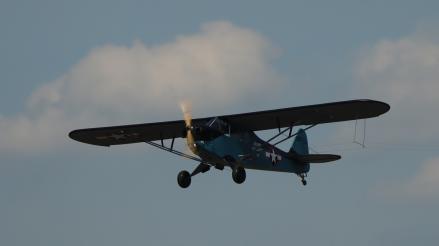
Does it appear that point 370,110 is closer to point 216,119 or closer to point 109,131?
point 216,119

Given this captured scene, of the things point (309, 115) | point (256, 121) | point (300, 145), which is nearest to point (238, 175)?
A: point (256, 121)

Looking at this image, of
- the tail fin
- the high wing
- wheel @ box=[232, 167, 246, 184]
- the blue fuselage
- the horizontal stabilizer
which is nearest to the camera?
the blue fuselage

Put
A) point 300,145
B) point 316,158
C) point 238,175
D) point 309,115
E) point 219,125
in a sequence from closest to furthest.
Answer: point 238,175, point 219,125, point 309,115, point 316,158, point 300,145

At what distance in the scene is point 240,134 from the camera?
33125mm

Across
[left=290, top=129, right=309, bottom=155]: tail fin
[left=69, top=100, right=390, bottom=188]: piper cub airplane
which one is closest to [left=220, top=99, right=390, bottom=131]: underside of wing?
[left=69, top=100, right=390, bottom=188]: piper cub airplane

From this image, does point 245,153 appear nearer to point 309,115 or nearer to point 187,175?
point 187,175

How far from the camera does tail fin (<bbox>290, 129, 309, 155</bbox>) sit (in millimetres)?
37531

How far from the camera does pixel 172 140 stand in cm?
3522

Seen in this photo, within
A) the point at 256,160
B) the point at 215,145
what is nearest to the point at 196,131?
Answer: the point at 215,145

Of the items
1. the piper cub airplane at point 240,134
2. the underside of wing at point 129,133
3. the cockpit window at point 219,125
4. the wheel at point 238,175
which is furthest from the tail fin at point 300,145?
the wheel at point 238,175

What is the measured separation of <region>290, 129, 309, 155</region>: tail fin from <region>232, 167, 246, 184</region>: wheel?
17.4 ft

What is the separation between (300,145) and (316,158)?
362 centimetres

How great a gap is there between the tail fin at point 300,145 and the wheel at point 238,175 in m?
5.32

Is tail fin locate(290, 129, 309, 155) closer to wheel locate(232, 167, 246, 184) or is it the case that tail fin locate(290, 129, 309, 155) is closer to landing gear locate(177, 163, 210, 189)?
landing gear locate(177, 163, 210, 189)
